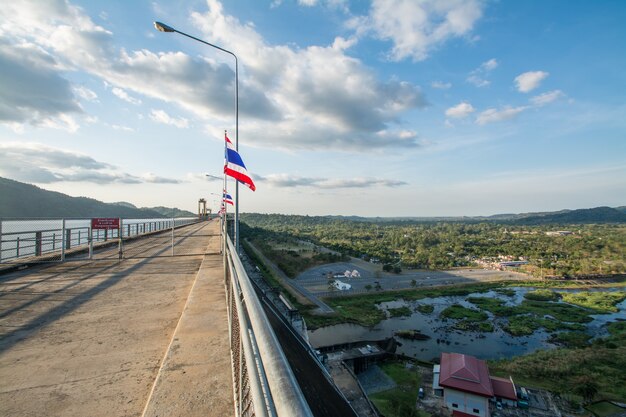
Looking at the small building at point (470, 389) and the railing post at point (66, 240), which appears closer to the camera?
the railing post at point (66, 240)

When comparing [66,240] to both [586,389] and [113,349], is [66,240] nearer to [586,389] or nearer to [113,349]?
[113,349]

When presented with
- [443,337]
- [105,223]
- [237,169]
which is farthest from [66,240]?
[443,337]

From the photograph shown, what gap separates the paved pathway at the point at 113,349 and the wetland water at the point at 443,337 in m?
24.3

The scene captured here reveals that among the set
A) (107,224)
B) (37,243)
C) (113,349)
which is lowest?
(113,349)

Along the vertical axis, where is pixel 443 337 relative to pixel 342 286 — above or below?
below

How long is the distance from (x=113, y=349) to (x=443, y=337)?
34960mm

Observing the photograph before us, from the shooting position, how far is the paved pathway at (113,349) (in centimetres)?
266

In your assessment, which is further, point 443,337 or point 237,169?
point 443,337

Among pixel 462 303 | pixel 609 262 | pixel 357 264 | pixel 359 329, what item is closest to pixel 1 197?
pixel 359 329

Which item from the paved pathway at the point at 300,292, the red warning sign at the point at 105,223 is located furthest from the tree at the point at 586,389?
the red warning sign at the point at 105,223

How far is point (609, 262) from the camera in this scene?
75250 millimetres

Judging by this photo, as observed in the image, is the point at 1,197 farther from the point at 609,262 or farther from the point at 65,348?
the point at 609,262

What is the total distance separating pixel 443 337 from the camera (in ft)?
106

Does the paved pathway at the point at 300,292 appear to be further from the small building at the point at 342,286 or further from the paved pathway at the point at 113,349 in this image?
the paved pathway at the point at 113,349
